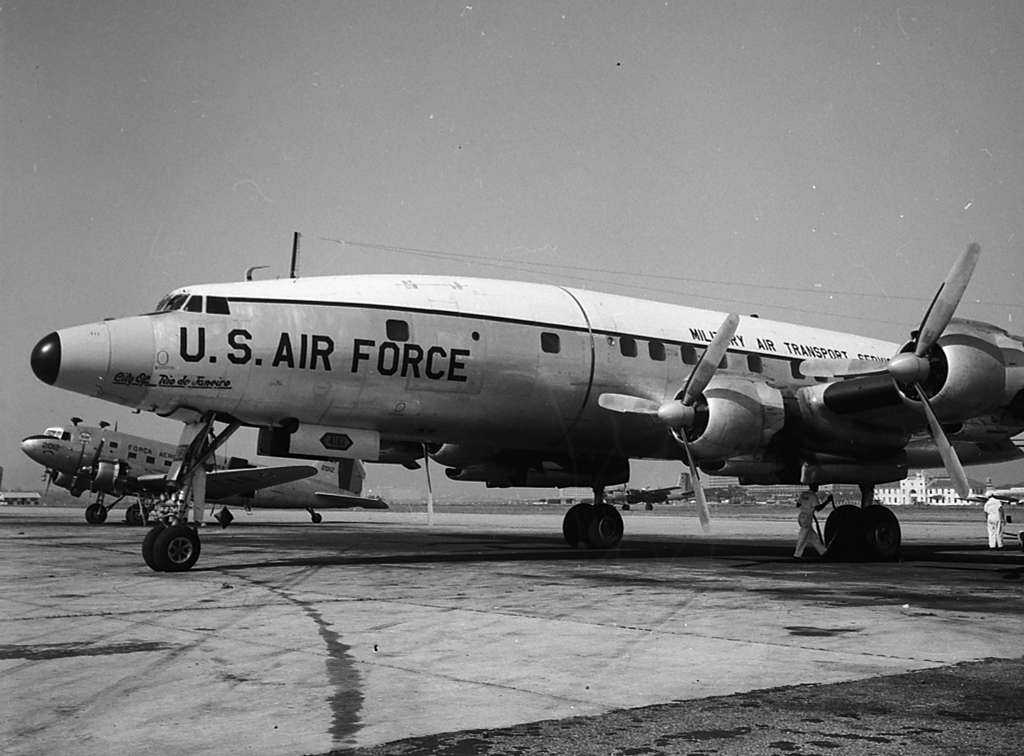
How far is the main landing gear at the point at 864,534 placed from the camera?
18.9 m

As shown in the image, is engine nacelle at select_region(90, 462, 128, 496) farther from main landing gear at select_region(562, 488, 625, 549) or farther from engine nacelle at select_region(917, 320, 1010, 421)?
engine nacelle at select_region(917, 320, 1010, 421)

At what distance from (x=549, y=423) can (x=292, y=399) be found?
505cm

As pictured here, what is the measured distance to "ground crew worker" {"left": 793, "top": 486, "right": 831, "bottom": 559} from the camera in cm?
1900

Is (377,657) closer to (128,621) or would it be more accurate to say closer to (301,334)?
(128,621)

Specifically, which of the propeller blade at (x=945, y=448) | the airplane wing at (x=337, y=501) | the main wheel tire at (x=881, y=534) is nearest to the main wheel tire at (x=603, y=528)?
the main wheel tire at (x=881, y=534)

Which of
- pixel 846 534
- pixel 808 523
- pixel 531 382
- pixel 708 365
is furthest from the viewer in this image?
pixel 808 523

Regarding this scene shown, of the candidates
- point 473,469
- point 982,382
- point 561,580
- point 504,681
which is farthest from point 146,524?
point 504,681

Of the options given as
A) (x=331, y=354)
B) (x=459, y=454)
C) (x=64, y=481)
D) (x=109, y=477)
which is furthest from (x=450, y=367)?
(x=64, y=481)

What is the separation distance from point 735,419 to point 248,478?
78.2 feet

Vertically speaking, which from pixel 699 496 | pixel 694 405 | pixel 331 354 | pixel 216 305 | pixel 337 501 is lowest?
pixel 337 501

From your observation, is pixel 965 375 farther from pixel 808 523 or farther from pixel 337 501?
pixel 337 501

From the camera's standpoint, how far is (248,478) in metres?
36.2

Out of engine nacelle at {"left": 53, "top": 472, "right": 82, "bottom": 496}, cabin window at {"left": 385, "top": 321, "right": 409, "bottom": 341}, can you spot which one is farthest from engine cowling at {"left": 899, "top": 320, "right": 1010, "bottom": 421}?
engine nacelle at {"left": 53, "top": 472, "right": 82, "bottom": 496}

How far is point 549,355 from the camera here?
58.5ft
